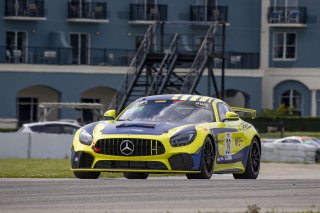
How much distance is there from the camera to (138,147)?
1792cm

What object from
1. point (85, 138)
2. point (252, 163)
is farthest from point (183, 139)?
point (252, 163)

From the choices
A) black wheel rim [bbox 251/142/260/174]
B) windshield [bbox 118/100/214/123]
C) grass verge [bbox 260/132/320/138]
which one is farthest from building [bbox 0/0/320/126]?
windshield [bbox 118/100/214/123]

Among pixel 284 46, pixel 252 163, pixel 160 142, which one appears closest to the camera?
pixel 160 142

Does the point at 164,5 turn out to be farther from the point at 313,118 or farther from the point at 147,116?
the point at 147,116

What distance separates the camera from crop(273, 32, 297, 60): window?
67.8 m

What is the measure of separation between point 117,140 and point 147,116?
1301mm

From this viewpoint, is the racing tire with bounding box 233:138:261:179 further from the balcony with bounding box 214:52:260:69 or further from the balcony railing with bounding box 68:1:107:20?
the balcony railing with bounding box 68:1:107:20

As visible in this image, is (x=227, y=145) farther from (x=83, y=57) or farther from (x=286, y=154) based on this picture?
(x=83, y=57)

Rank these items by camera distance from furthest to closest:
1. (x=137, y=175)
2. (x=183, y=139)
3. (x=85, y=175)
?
(x=137, y=175) → (x=85, y=175) → (x=183, y=139)

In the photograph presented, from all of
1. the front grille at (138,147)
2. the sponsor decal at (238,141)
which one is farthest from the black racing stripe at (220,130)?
the front grille at (138,147)

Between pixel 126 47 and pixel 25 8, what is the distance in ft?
18.3

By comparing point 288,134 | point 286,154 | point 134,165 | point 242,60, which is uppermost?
point 134,165

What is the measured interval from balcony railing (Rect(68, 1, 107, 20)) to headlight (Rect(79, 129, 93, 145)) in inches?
1798

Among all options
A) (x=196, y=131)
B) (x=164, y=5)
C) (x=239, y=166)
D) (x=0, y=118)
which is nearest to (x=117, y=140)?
(x=196, y=131)
